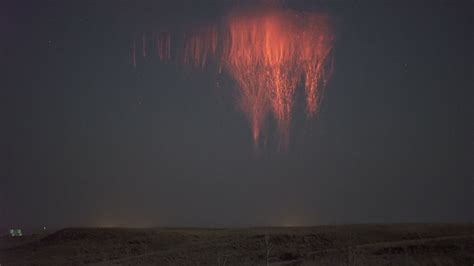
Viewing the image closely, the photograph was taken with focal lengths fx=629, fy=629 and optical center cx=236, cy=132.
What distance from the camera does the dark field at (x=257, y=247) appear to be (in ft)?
163

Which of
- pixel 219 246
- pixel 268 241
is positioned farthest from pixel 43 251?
pixel 268 241

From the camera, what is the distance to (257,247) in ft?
185

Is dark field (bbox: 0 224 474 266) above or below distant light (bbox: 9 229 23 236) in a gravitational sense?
below

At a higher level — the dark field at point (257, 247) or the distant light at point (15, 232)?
the distant light at point (15, 232)

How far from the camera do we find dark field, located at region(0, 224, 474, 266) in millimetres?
49531

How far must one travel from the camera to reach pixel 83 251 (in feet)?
202

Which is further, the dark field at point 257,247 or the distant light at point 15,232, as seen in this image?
the distant light at point 15,232

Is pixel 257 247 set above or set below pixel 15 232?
below

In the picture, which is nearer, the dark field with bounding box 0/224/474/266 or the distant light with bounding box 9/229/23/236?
the dark field with bounding box 0/224/474/266

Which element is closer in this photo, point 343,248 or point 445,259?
point 445,259

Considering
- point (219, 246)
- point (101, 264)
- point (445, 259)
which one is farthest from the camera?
point (219, 246)

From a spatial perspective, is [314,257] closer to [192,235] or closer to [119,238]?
[192,235]

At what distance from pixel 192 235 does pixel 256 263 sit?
19151mm

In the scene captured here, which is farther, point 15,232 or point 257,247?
point 15,232
